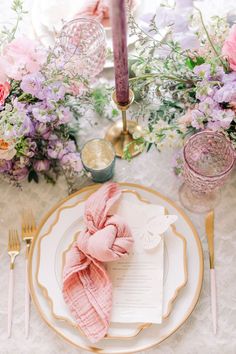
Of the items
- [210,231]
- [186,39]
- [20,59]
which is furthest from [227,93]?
[20,59]

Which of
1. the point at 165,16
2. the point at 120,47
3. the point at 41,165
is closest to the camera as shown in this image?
the point at 120,47

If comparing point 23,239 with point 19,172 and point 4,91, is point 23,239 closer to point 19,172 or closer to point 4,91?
point 19,172

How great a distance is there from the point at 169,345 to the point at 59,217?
1.14 feet

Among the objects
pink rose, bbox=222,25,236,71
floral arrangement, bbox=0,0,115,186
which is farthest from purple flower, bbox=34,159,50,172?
pink rose, bbox=222,25,236,71

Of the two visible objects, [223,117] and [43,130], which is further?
[43,130]

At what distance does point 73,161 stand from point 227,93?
14.2 inches

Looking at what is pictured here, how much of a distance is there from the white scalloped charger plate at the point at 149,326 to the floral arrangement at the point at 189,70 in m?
0.15

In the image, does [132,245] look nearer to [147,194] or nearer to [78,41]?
[147,194]

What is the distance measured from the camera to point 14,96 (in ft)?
3.37

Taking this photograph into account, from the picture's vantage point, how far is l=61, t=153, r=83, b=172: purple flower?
108cm

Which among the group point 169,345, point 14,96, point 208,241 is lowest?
point 169,345

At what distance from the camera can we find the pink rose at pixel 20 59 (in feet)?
3.29

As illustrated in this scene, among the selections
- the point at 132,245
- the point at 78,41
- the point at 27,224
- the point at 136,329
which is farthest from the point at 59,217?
the point at 78,41

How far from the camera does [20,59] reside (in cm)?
101
